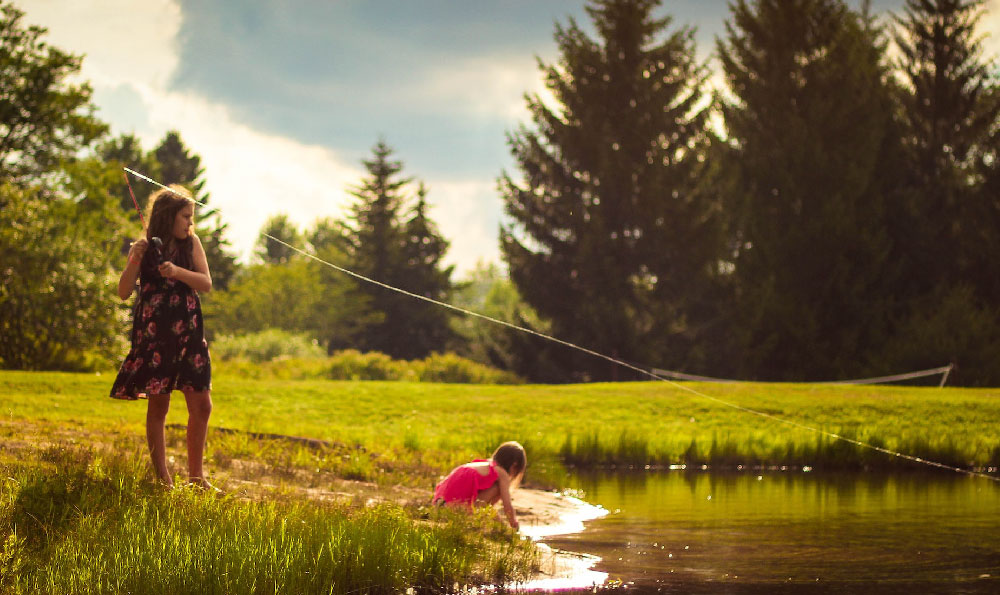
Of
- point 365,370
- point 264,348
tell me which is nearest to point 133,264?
point 365,370

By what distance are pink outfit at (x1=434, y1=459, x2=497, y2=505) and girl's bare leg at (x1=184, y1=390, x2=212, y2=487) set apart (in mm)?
1931

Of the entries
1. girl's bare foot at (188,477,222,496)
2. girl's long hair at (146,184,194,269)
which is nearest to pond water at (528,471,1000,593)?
girl's bare foot at (188,477,222,496)

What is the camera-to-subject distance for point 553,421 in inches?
739

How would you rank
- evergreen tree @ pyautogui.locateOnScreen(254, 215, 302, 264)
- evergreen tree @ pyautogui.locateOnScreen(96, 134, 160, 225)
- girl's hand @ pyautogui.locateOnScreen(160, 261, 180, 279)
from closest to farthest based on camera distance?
1. girl's hand @ pyautogui.locateOnScreen(160, 261, 180, 279)
2. evergreen tree @ pyautogui.locateOnScreen(96, 134, 160, 225)
3. evergreen tree @ pyautogui.locateOnScreen(254, 215, 302, 264)

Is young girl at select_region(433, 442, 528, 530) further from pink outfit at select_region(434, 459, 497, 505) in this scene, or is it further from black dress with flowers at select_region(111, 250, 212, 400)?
black dress with flowers at select_region(111, 250, 212, 400)

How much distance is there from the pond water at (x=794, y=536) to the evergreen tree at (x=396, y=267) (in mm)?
39378

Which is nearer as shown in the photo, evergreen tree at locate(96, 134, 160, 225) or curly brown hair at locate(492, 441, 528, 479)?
curly brown hair at locate(492, 441, 528, 479)

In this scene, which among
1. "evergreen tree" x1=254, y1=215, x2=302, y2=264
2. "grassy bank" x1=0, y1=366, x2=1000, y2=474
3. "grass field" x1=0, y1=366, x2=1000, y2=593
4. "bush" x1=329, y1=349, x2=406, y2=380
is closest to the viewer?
"grass field" x1=0, y1=366, x2=1000, y2=593

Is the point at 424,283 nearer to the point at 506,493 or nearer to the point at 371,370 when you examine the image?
the point at 371,370

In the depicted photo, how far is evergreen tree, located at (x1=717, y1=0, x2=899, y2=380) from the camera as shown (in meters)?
33.7

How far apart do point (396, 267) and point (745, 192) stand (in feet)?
73.5

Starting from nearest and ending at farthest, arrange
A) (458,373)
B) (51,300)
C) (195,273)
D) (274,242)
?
1. (195,273)
2. (51,300)
3. (458,373)
4. (274,242)

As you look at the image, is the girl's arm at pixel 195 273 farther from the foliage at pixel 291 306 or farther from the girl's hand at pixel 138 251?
the foliage at pixel 291 306

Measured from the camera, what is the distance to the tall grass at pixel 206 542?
5.42 meters
